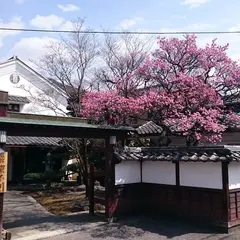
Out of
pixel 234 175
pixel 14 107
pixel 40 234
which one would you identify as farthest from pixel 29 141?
pixel 234 175

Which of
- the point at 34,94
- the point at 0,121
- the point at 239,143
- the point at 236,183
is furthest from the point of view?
the point at 34,94

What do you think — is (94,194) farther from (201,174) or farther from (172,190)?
(201,174)

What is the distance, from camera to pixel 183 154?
10.7 metres

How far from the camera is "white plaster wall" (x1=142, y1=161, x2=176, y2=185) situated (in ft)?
37.2

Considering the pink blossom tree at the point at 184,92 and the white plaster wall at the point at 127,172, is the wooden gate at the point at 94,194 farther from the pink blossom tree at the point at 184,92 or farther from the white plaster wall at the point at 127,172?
the pink blossom tree at the point at 184,92

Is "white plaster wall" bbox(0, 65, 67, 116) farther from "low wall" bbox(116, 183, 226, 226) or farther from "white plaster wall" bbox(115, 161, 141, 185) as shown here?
"low wall" bbox(116, 183, 226, 226)

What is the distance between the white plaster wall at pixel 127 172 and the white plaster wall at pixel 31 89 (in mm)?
12669

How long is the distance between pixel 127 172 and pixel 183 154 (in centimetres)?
242

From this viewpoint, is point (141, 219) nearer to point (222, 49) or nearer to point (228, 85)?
point (228, 85)

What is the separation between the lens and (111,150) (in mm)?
11539

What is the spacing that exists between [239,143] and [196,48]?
589 centimetres

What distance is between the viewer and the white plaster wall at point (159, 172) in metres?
11.3

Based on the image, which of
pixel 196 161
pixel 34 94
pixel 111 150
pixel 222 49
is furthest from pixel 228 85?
pixel 34 94

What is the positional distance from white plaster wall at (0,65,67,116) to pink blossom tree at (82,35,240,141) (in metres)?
12.5
